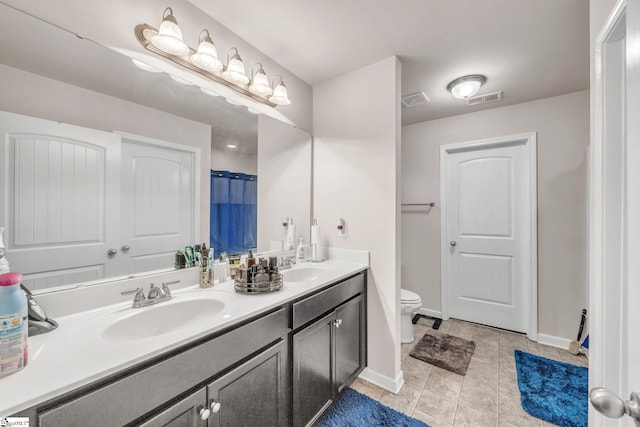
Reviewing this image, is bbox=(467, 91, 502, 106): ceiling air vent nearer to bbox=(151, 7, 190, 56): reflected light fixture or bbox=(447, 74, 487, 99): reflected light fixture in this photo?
bbox=(447, 74, 487, 99): reflected light fixture

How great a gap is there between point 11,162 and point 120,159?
33 cm

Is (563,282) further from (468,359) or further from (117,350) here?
(117,350)

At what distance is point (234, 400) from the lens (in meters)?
1.00

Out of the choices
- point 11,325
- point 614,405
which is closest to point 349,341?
point 614,405

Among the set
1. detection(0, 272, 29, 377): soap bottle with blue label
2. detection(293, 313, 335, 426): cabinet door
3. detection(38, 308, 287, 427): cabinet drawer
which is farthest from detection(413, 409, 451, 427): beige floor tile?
detection(0, 272, 29, 377): soap bottle with blue label

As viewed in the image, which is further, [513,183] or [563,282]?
[513,183]

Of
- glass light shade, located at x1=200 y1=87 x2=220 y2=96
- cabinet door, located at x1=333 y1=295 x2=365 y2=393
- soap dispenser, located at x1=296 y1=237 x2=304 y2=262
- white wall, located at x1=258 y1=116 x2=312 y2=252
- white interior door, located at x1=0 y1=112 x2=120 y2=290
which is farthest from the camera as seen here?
soap dispenser, located at x1=296 y1=237 x2=304 y2=262

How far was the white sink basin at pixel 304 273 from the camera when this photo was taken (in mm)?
Result: 1807

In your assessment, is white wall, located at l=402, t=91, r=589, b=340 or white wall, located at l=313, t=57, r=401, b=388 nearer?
white wall, located at l=313, t=57, r=401, b=388

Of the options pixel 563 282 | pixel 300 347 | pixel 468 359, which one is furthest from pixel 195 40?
pixel 563 282

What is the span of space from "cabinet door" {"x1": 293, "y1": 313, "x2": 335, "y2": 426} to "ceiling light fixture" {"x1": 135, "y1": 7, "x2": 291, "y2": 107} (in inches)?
58.5

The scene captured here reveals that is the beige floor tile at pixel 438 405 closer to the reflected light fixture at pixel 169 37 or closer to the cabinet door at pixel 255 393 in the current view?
the cabinet door at pixel 255 393

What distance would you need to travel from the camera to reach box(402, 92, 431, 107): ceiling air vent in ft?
7.86

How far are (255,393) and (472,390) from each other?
1584 millimetres
